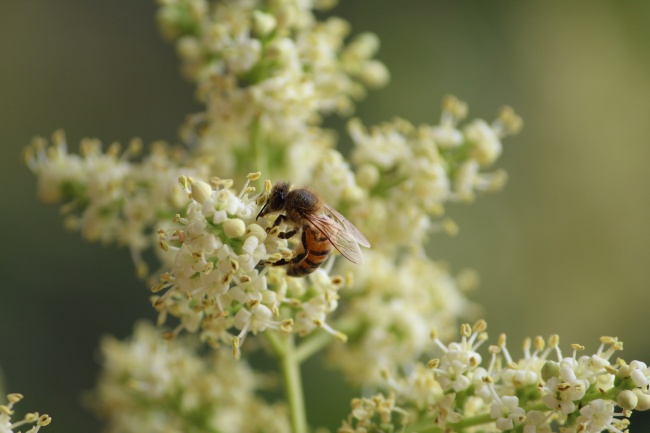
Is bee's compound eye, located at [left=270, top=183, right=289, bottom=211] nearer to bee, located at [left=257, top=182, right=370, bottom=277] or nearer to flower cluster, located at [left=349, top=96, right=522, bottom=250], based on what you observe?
bee, located at [left=257, top=182, right=370, bottom=277]

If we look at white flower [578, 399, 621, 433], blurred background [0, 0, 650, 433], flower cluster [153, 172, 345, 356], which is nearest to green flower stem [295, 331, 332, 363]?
flower cluster [153, 172, 345, 356]

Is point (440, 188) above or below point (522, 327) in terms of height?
below

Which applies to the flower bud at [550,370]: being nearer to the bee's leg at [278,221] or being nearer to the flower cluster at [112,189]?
the bee's leg at [278,221]

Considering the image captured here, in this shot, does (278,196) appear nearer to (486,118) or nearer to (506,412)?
(506,412)

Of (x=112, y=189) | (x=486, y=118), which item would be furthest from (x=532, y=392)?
(x=486, y=118)

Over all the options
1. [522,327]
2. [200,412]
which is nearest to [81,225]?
[200,412]

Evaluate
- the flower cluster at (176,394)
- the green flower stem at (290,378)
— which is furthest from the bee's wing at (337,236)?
the flower cluster at (176,394)

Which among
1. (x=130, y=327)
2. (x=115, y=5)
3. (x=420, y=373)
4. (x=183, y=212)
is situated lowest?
(x=420, y=373)

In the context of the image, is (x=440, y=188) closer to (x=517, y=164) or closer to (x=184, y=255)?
(x=184, y=255)
